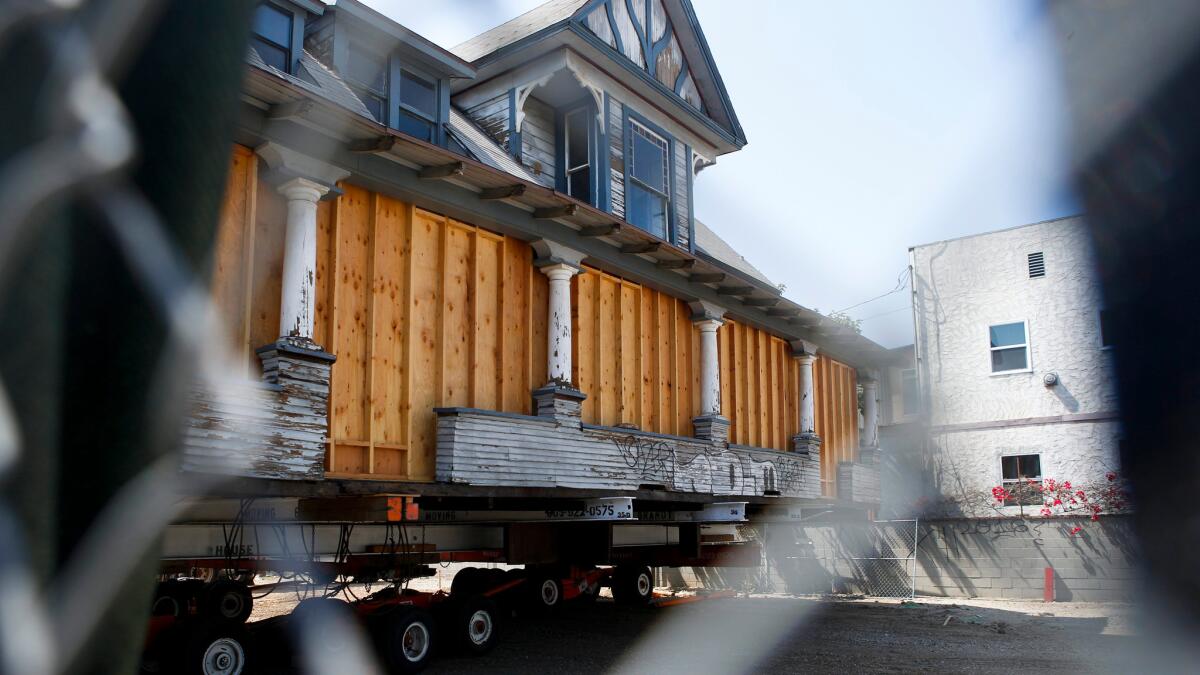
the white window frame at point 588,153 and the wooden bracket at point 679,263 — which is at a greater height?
the white window frame at point 588,153

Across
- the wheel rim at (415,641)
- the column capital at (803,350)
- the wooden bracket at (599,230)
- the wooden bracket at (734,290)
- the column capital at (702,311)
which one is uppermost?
the wooden bracket at (599,230)

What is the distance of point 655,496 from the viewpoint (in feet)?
37.5

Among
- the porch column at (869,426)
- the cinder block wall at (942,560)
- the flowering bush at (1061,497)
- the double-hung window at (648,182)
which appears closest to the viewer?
the double-hung window at (648,182)

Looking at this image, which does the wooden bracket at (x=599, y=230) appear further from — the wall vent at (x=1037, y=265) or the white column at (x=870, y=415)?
the wall vent at (x=1037, y=265)

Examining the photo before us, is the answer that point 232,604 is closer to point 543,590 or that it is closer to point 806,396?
point 543,590

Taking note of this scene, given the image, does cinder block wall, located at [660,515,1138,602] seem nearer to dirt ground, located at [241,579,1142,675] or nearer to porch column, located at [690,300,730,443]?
dirt ground, located at [241,579,1142,675]

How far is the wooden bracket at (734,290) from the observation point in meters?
14.2

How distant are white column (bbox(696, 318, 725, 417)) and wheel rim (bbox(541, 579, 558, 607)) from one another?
367 cm

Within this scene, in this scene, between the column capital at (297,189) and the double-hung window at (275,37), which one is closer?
the column capital at (297,189)

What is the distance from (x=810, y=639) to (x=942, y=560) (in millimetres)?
8337

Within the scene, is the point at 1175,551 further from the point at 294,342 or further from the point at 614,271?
the point at 614,271

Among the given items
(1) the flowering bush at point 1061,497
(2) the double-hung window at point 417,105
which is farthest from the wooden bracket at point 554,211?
(1) the flowering bush at point 1061,497

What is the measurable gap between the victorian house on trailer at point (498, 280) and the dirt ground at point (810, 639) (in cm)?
203

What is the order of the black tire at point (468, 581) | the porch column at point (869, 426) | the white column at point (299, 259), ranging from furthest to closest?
the porch column at point (869, 426)
the black tire at point (468, 581)
the white column at point (299, 259)
